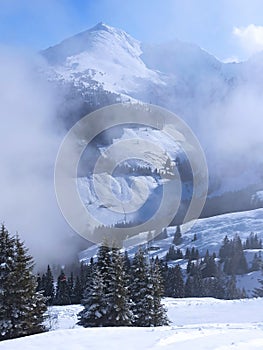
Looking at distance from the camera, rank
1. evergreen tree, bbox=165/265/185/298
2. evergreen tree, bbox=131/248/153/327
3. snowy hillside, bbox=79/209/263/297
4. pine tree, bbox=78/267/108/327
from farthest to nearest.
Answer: snowy hillside, bbox=79/209/263/297
evergreen tree, bbox=165/265/185/298
evergreen tree, bbox=131/248/153/327
pine tree, bbox=78/267/108/327

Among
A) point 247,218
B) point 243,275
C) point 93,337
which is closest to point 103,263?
point 93,337

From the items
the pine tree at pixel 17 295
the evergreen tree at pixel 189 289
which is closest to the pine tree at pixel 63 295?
the evergreen tree at pixel 189 289

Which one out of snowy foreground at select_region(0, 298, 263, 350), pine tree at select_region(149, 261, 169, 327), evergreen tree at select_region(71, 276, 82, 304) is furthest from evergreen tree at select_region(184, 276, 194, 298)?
snowy foreground at select_region(0, 298, 263, 350)

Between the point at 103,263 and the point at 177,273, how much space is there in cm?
6798

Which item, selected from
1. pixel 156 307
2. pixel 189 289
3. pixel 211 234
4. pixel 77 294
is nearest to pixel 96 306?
pixel 156 307

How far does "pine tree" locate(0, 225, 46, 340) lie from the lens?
2225 centimetres

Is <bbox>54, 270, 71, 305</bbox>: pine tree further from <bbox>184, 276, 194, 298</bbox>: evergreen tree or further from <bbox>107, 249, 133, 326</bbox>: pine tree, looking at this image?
A: <bbox>107, 249, 133, 326</bbox>: pine tree

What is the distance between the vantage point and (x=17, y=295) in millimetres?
22781

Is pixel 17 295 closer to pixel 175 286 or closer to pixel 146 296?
pixel 146 296

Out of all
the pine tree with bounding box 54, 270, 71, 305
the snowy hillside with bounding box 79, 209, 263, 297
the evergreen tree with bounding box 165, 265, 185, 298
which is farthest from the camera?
the snowy hillside with bounding box 79, 209, 263, 297

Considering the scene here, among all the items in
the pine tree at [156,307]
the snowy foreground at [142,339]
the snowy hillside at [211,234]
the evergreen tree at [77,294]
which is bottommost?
the snowy foreground at [142,339]

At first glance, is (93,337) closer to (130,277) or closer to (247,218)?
(130,277)

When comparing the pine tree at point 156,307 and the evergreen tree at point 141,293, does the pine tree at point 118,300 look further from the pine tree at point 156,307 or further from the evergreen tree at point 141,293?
the pine tree at point 156,307

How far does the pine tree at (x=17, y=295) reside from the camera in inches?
876
